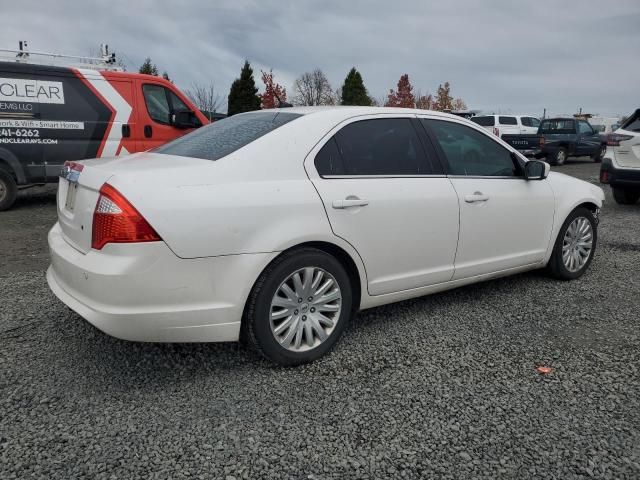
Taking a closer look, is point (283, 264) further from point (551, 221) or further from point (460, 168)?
point (551, 221)

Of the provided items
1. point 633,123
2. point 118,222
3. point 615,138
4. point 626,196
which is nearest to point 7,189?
point 118,222

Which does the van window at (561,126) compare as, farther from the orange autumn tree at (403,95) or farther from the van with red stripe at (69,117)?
the orange autumn tree at (403,95)

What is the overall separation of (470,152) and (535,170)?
24.4 inches

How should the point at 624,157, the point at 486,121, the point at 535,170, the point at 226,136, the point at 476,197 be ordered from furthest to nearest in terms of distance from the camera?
1. the point at 486,121
2. the point at 624,157
3. the point at 535,170
4. the point at 476,197
5. the point at 226,136

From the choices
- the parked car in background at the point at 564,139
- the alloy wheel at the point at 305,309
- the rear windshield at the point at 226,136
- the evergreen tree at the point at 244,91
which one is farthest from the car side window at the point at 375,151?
the evergreen tree at the point at 244,91

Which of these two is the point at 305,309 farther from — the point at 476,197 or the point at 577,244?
the point at 577,244

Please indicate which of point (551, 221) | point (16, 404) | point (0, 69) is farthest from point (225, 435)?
point (0, 69)

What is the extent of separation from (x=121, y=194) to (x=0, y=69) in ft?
21.3

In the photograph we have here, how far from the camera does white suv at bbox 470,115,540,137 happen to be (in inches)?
792

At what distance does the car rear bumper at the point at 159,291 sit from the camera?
8.06ft

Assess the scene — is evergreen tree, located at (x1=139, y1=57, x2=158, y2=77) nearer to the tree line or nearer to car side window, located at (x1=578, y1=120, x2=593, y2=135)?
the tree line

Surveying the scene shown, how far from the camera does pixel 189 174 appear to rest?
8.66 feet

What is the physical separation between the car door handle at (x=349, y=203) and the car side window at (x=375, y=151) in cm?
18

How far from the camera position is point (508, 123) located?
20625 mm
